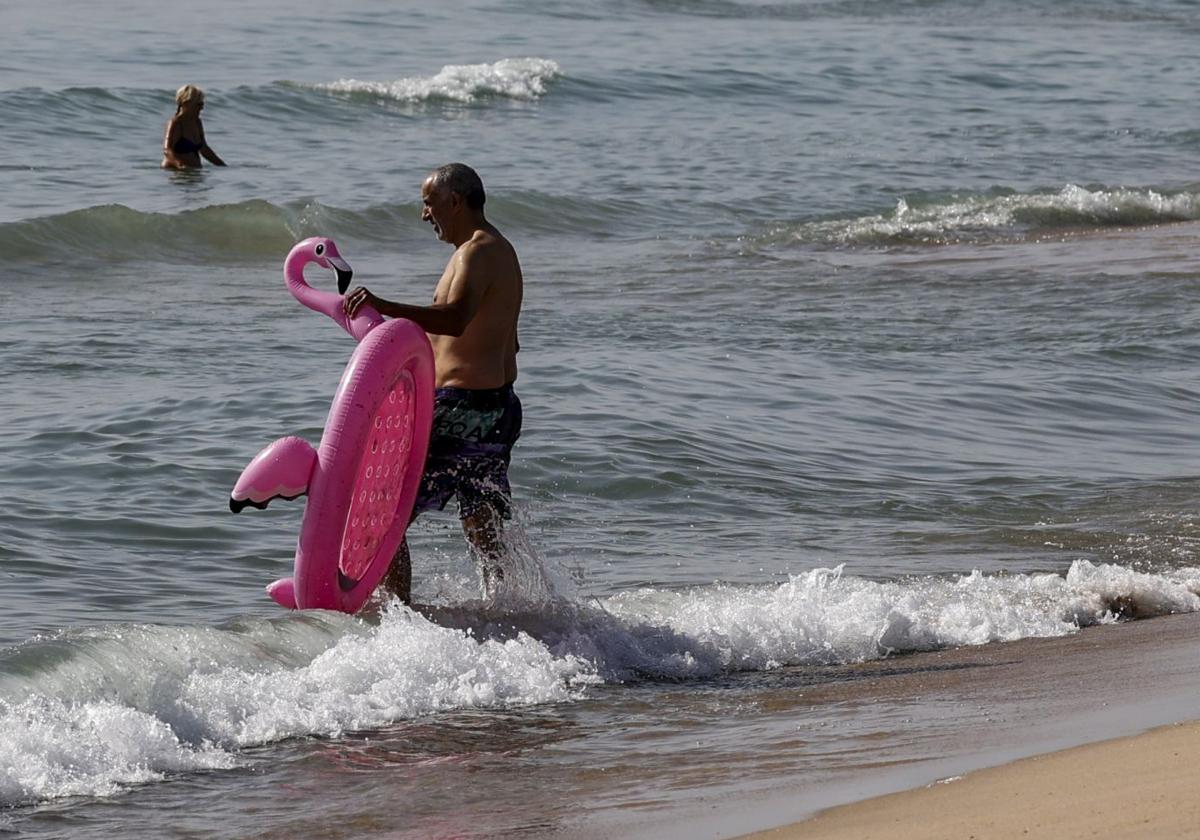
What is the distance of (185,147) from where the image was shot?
19.0 m

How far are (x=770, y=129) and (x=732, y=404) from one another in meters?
13.6

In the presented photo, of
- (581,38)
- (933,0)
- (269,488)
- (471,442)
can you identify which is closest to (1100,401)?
(471,442)

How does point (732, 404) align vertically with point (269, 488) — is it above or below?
below

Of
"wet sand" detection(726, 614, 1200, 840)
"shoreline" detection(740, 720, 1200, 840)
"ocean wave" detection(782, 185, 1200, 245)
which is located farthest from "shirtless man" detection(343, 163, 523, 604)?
"ocean wave" detection(782, 185, 1200, 245)

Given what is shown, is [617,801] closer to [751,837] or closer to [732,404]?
[751,837]

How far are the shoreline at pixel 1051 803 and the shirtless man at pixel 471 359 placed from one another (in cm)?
230

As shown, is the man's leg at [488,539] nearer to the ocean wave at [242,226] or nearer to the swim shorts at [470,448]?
the swim shorts at [470,448]

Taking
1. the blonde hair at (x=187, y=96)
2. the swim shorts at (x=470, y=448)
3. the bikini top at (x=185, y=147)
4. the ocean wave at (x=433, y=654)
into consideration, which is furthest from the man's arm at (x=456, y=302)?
the blonde hair at (x=187, y=96)

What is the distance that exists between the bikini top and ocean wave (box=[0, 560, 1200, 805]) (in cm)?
1279

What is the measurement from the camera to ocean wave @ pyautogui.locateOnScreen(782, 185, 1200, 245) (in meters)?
18.0

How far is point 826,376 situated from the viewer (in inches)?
460

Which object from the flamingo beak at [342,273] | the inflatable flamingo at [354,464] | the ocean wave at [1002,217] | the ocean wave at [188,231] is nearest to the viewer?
the inflatable flamingo at [354,464]

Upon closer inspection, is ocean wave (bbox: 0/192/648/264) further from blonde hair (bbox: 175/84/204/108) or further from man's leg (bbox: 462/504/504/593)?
man's leg (bbox: 462/504/504/593)

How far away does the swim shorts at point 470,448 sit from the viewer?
258 inches
